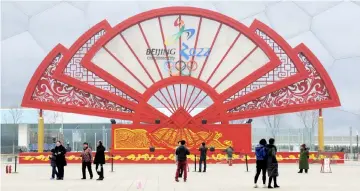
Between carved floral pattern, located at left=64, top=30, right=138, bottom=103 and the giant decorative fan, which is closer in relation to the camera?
the giant decorative fan

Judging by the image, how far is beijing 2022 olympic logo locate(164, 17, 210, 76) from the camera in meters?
46.7

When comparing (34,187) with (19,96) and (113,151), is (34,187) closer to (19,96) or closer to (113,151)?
(113,151)

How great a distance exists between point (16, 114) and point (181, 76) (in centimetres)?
3297

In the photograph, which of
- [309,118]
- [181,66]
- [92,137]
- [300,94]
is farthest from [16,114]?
[300,94]

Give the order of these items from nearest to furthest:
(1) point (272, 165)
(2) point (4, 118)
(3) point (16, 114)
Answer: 1. (1) point (272, 165)
2. (3) point (16, 114)
3. (2) point (4, 118)

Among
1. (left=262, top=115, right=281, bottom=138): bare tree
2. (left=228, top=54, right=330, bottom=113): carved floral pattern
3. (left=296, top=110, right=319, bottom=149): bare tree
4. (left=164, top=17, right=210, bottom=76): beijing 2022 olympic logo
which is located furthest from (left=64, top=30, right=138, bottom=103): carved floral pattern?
(left=296, top=110, right=319, bottom=149): bare tree

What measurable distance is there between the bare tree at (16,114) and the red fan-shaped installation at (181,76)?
92.7 ft

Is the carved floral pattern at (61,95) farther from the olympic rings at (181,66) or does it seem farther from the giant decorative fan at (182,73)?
the olympic rings at (181,66)

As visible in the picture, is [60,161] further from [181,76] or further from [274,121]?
[274,121]

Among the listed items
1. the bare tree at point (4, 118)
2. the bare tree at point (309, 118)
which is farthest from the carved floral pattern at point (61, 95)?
the bare tree at point (309, 118)

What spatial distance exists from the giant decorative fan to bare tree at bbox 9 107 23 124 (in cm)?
2826

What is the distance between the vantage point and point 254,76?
4575 cm

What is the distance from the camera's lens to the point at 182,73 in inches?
1844

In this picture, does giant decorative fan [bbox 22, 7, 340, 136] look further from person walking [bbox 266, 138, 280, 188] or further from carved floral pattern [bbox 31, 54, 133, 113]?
person walking [bbox 266, 138, 280, 188]
